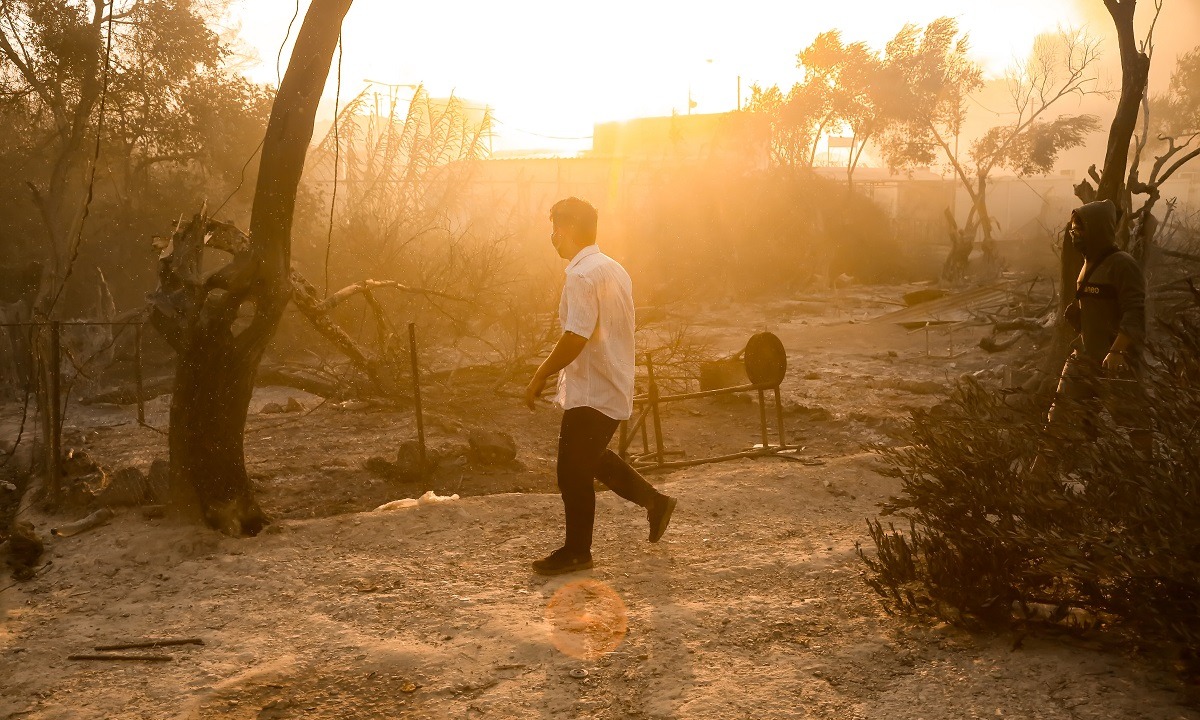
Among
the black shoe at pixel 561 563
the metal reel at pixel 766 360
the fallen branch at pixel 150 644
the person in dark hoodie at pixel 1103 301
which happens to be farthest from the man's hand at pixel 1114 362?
the fallen branch at pixel 150 644

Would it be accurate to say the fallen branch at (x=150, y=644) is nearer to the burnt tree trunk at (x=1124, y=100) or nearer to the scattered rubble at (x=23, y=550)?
the scattered rubble at (x=23, y=550)

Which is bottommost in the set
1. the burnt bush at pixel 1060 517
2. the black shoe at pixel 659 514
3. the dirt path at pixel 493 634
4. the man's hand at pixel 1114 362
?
the dirt path at pixel 493 634

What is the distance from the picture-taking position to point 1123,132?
7.95 m

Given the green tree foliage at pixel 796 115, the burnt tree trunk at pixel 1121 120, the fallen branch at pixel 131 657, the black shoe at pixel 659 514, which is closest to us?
the fallen branch at pixel 131 657

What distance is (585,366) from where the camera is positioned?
4590mm

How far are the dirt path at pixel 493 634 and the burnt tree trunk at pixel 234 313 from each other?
31 centimetres

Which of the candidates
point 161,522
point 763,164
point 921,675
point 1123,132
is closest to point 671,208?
point 763,164

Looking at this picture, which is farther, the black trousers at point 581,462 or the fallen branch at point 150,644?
the black trousers at point 581,462

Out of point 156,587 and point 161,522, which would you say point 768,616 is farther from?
point 161,522

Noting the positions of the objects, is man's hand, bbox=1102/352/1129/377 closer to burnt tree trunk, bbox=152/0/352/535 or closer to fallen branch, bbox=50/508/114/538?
burnt tree trunk, bbox=152/0/352/535

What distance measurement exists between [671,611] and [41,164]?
17517mm

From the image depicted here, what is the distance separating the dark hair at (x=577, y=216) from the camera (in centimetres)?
465

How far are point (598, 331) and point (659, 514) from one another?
1095 millimetres

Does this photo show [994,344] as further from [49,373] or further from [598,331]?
[49,373]
